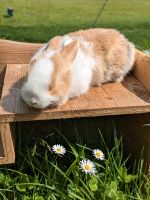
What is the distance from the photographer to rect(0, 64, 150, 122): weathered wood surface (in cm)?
200

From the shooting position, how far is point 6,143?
200cm

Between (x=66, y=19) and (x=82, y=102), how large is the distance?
5748mm

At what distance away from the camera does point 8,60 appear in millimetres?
2756

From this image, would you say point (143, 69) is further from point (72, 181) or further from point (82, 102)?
point (72, 181)

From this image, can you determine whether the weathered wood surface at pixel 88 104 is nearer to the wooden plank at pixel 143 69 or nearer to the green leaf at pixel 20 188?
the wooden plank at pixel 143 69

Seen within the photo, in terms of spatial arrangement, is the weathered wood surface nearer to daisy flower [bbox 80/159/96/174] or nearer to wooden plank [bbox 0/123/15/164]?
wooden plank [bbox 0/123/15/164]

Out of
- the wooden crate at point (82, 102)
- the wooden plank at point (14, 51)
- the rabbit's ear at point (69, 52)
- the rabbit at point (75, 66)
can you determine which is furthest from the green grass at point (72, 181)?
the wooden plank at point (14, 51)

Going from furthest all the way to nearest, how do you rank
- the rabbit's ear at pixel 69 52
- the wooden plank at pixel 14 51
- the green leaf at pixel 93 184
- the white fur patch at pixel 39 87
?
→ 1. the wooden plank at pixel 14 51
2. the green leaf at pixel 93 184
3. the rabbit's ear at pixel 69 52
4. the white fur patch at pixel 39 87

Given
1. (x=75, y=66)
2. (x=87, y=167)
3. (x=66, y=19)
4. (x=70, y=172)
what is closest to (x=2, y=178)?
(x=70, y=172)

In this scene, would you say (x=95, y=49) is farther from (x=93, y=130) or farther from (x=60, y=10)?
(x=60, y=10)

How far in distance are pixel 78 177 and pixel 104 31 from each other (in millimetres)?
927

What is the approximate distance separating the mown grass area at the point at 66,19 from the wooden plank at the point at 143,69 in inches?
122

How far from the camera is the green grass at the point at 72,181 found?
7.23 feet

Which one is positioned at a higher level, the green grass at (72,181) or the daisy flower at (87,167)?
the daisy flower at (87,167)
